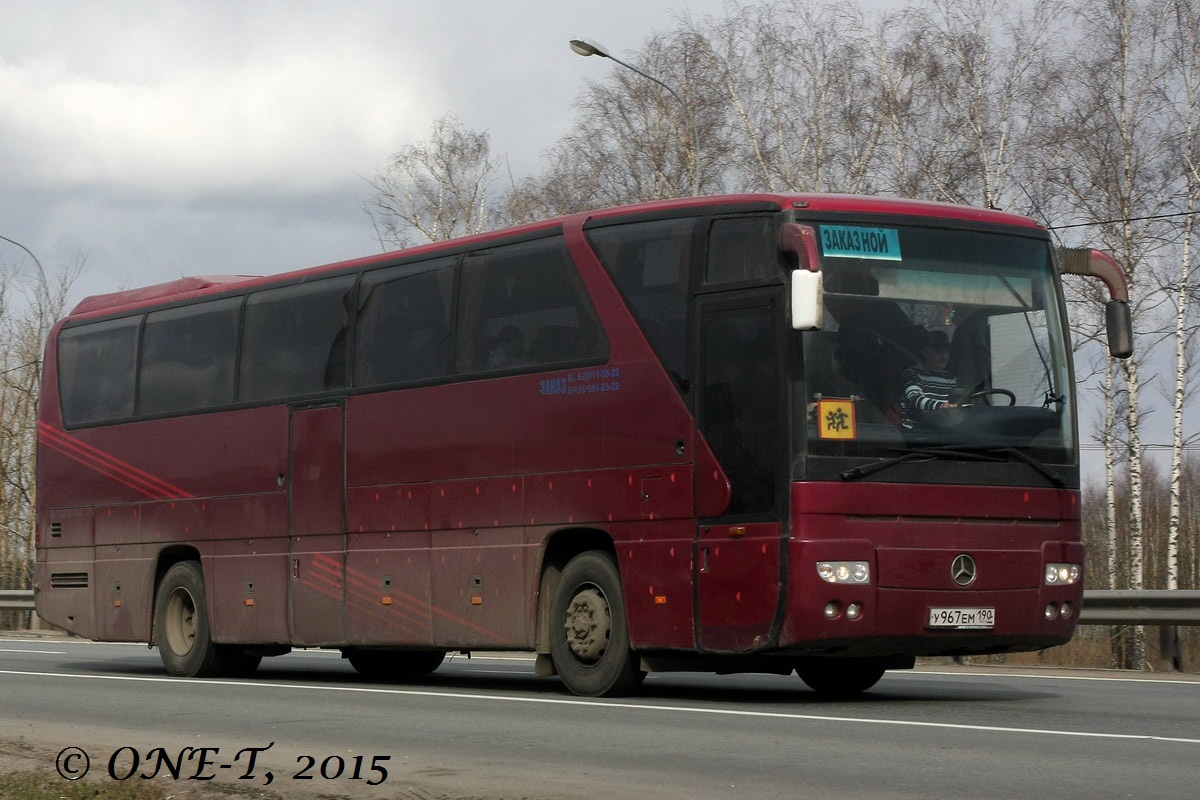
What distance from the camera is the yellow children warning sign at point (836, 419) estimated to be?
12.9 metres

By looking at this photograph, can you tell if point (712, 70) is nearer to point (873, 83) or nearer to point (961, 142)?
point (873, 83)

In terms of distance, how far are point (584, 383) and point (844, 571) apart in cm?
279

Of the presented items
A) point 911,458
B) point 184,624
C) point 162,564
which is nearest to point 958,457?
point 911,458

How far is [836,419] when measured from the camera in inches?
508

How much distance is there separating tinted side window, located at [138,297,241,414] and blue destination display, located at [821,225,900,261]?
774cm

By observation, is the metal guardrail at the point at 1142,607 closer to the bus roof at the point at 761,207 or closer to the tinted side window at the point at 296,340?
the bus roof at the point at 761,207

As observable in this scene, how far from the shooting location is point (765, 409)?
1305 cm

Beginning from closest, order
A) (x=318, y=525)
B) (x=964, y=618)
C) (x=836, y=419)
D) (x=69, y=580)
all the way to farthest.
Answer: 1. (x=836, y=419)
2. (x=964, y=618)
3. (x=318, y=525)
4. (x=69, y=580)

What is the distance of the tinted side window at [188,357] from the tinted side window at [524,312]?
3985mm

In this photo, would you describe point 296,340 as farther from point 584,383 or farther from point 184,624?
point 584,383

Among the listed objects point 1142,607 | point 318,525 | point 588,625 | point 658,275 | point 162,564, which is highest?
point 658,275

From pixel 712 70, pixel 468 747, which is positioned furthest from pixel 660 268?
pixel 712 70

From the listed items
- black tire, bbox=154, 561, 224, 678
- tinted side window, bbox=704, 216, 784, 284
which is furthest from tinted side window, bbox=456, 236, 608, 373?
black tire, bbox=154, 561, 224, 678

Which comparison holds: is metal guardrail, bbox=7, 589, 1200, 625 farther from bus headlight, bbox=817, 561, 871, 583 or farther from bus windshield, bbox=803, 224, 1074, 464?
bus headlight, bbox=817, 561, 871, 583
